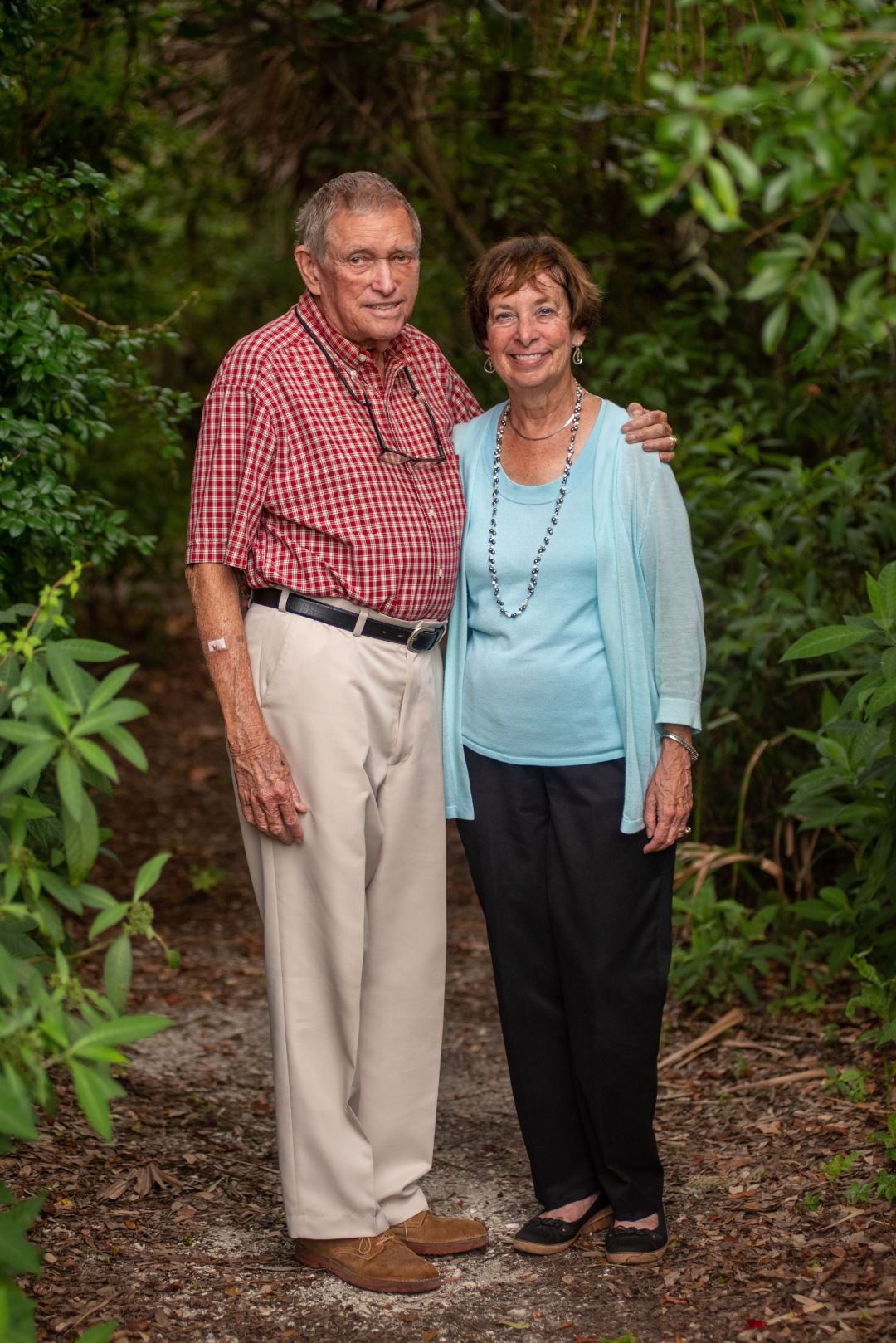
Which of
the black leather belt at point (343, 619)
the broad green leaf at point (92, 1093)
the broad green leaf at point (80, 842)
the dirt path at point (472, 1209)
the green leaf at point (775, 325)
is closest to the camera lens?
the green leaf at point (775, 325)

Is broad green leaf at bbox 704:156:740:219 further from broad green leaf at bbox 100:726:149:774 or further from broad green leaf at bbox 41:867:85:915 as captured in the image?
broad green leaf at bbox 41:867:85:915

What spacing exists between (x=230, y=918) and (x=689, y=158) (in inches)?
169

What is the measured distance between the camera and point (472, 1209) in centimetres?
310

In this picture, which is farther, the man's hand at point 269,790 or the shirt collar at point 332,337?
the shirt collar at point 332,337

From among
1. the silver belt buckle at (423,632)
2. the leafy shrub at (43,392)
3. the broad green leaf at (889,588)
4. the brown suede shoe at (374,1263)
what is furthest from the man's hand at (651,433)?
the brown suede shoe at (374,1263)

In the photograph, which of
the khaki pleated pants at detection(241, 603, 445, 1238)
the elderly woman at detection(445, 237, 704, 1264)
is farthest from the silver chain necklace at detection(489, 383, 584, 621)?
the khaki pleated pants at detection(241, 603, 445, 1238)

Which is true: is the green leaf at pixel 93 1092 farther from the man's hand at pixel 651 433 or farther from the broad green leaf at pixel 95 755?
the man's hand at pixel 651 433

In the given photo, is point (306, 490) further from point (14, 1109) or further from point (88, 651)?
point (14, 1109)

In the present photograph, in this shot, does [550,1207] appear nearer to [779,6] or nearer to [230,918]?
[230,918]

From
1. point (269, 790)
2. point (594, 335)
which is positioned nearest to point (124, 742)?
point (269, 790)

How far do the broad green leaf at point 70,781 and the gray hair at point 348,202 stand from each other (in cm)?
137

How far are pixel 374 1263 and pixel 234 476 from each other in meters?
1.63

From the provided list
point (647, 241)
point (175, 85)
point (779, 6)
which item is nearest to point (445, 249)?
point (647, 241)

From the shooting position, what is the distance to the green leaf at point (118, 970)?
1.90m
